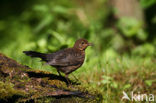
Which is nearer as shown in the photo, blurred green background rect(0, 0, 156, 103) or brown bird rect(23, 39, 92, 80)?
brown bird rect(23, 39, 92, 80)

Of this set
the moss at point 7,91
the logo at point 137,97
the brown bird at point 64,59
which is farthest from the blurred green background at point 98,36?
the moss at point 7,91

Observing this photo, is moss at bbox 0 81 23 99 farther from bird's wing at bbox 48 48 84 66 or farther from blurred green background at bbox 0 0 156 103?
blurred green background at bbox 0 0 156 103

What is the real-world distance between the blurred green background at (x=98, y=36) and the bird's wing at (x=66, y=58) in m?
0.50

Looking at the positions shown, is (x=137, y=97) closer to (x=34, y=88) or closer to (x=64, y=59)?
(x=64, y=59)

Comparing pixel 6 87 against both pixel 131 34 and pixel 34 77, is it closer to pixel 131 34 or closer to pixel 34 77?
pixel 34 77

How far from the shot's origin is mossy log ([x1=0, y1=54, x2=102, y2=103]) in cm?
378

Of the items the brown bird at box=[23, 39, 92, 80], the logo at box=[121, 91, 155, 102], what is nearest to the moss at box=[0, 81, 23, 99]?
the brown bird at box=[23, 39, 92, 80]

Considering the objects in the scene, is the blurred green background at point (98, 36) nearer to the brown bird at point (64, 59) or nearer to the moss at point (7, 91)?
the brown bird at point (64, 59)

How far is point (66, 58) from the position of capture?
4.64 metres

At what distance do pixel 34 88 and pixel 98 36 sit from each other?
268 inches

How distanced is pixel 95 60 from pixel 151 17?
487 centimetres

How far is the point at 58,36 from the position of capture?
7.77 m

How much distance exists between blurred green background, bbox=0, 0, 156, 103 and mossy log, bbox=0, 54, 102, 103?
0.61 meters

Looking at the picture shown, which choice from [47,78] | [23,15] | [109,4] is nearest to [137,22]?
[109,4]
